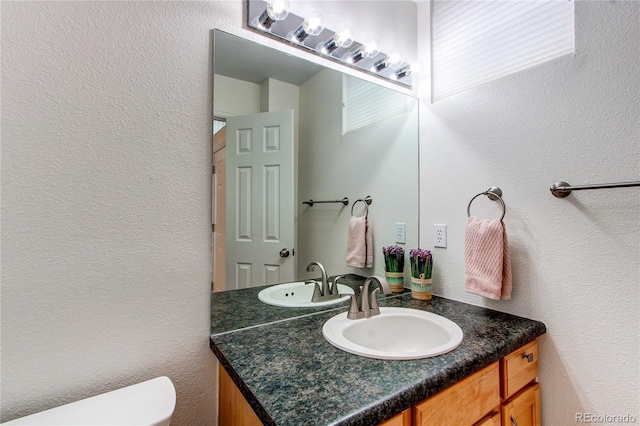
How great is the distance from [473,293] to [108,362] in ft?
4.27

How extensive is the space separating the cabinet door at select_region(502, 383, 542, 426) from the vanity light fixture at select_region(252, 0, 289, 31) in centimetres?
155

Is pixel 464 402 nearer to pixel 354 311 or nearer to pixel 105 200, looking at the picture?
pixel 354 311

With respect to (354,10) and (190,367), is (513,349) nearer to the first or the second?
(190,367)

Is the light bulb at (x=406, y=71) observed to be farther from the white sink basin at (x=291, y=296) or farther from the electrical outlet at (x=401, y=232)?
the white sink basin at (x=291, y=296)

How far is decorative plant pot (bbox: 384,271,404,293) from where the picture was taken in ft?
→ 4.81

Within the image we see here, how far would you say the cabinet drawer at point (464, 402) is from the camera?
29.0 inches

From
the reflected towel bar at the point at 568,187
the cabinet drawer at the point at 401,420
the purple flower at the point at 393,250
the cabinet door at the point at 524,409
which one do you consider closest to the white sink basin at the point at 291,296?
the purple flower at the point at 393,250

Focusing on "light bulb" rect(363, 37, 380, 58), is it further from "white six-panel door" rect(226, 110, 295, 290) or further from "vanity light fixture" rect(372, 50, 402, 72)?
"white six-panel door" rect(226, 110, 295, 290)

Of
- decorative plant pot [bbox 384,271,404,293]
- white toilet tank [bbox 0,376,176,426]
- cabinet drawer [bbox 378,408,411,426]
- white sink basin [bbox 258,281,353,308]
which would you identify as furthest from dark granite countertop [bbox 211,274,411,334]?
cabinet drawer [bbox 378,408,411,426]

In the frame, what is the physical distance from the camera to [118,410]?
2.33 ft

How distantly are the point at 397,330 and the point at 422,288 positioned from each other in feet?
0.93

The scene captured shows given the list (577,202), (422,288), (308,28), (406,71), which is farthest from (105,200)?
(577,202)

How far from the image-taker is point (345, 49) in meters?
1.29

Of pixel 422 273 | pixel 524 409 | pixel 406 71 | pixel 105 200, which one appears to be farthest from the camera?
pixel 406 71
